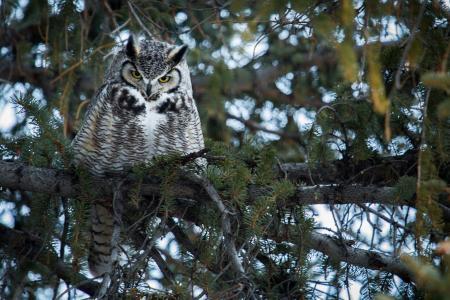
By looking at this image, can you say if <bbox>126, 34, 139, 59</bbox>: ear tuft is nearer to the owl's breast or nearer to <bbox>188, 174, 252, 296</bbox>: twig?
the owl's breast

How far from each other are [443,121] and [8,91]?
8.32 ft

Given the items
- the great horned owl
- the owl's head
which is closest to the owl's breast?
the great horned owl

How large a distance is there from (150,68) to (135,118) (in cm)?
28

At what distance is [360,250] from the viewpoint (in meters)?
2.46

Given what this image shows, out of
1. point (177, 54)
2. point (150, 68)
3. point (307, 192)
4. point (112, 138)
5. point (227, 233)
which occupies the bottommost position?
point (227, 233)

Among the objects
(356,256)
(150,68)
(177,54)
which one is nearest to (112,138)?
(150,68)

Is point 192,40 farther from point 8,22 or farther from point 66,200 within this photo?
point 66,200

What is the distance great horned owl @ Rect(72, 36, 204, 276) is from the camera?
9.43 feet

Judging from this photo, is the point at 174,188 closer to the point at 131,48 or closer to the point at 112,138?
the point at 112,138

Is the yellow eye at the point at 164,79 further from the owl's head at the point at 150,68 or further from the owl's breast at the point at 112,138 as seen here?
the owl's breast at the point at 112,138

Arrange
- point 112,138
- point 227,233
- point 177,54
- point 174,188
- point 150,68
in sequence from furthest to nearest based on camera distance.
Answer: point 177,54 < point 150,68 < point 112,138 < point 174,188 < point 227,233

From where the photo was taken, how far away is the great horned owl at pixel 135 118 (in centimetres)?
288

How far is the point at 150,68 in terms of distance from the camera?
3.01 meters

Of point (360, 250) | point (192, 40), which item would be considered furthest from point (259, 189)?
point (192, 40)
